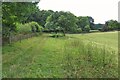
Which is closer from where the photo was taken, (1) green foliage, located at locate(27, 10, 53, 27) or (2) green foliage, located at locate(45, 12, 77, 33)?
(2) green foliage, located at locate(45, 12, 77, 33)

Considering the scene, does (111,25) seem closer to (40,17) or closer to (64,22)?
(64,22)

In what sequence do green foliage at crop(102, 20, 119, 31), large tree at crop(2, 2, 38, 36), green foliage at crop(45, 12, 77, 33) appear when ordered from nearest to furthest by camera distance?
large tree at crop(2, 2, 38, 36), green foliage at crop(102, 20, 119, 31), green foliage at crop(45, 12, 77, 33)

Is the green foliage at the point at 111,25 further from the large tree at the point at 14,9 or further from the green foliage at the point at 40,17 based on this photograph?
the large tree at the point at 14,9

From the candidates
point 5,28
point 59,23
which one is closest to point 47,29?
point 59,23

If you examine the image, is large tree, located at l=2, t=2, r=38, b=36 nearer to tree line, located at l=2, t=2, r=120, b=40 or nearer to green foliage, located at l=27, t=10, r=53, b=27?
tree line, located at l=2, t=2, r=120, b=40

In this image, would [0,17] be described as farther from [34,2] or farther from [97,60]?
[97,60]

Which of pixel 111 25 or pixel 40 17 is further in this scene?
pixel 40 17

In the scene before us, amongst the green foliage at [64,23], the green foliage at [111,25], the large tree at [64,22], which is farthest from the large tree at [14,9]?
the green foliage at [64,23]

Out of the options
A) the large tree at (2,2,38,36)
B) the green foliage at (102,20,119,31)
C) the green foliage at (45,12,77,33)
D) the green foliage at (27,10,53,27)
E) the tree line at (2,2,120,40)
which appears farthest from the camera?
the green foliage at (27,10,53,27)

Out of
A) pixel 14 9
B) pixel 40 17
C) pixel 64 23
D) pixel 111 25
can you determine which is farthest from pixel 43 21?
pixel 14 9

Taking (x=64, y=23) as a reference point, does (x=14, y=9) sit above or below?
below

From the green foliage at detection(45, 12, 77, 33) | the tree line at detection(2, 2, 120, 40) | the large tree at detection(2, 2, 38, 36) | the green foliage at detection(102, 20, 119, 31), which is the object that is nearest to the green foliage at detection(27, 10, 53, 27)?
the tree line at detection(2, 2, 120, 40)

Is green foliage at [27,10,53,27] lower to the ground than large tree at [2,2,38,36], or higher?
higher

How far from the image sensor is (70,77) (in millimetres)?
11344
